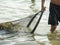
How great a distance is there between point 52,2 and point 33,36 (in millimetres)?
1124

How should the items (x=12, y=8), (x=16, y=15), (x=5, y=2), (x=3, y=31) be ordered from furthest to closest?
(x=5, y=2) → (x=12, y=8) → (x=16, y=15) → (x=3, y=31)

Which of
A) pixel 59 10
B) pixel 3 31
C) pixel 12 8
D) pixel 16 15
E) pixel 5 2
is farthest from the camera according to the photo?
pixel 5 2

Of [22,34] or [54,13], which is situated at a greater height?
[54,13]

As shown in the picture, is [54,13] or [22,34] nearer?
[54,13]

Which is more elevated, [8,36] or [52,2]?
[52,2]

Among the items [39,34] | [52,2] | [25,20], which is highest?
[52,2]

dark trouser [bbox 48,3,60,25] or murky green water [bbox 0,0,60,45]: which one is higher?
dark trouser [bbox 48,3,60,25]

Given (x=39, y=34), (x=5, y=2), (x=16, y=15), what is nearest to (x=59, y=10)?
(x=39, y=34)

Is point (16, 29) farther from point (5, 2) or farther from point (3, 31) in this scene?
point (5, 2)

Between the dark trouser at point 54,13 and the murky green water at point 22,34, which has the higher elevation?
the dark trouser at point 54,13

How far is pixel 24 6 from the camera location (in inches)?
406

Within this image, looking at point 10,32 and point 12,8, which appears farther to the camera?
point 12,8

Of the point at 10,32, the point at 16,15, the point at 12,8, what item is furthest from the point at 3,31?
the point at 12,8

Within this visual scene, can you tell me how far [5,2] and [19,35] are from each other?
491cm
